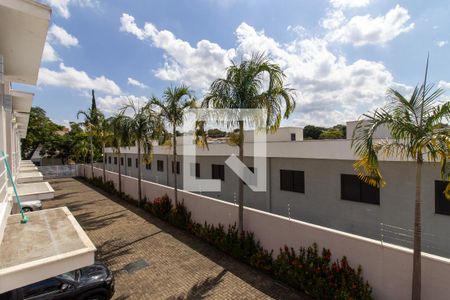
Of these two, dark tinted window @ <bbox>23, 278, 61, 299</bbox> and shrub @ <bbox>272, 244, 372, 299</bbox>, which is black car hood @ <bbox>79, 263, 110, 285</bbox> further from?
shrub @ <bbox>272, 244, 372, 299</bbox>

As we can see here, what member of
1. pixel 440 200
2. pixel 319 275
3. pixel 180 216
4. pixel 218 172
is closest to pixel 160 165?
pixel 218 172

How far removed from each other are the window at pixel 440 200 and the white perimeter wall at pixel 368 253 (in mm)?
3742

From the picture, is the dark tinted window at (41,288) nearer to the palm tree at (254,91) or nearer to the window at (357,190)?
the palm tree at (254,91)

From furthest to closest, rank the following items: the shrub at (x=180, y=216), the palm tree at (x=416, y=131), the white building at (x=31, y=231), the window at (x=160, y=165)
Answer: the window at (x=160, y=165) < the shrub at (x=180, y=216) < the palm tree at (x=416, y=131) < the white building at (x=31, y=231)

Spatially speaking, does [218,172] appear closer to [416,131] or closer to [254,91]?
[254,91]

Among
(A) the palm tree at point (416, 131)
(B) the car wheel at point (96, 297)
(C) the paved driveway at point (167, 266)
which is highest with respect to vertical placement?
(A) the palm tree at point (416, 131)

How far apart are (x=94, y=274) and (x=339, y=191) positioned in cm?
906

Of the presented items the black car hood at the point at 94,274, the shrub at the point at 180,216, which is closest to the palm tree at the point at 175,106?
the shrub at the point at 180,216

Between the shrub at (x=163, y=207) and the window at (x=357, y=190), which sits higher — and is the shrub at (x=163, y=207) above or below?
below

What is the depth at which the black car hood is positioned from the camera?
625 cm

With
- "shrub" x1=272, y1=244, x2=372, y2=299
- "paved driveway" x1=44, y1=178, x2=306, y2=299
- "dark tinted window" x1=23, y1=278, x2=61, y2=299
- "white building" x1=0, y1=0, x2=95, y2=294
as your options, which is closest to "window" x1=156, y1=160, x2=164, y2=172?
"paved driveway" x1=44, y1=178, x2=306, y2=299

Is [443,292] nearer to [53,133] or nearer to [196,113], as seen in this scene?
[196,113]

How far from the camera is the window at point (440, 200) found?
8.31 m

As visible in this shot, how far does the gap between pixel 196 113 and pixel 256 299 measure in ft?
22.7
